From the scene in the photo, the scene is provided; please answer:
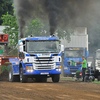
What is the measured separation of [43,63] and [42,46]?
3.19 feet

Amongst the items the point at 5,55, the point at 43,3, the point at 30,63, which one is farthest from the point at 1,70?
the point at 43,3

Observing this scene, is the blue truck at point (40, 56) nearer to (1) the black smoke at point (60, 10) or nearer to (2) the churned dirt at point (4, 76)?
(2) the churned dirt at point (4, 76)

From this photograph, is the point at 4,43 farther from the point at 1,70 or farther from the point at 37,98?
the point at 37,98

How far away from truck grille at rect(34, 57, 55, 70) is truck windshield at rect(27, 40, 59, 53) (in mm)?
454

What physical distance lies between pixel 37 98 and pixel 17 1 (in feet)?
68.6

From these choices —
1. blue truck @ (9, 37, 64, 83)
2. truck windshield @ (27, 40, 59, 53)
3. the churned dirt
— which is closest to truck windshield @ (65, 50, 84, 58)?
the churned dirt

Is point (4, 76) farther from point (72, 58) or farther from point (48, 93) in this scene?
point (72, 58)

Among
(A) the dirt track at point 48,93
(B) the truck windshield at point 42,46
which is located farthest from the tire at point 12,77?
(A) the dirt track at point 48,93

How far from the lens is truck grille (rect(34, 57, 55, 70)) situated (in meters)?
19.6

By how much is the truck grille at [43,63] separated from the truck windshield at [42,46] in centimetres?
45

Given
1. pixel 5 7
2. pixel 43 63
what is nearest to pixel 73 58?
pixel 43 63

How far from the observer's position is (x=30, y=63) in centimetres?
1959

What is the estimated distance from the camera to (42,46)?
19.6 m

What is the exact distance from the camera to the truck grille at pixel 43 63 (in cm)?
1956
